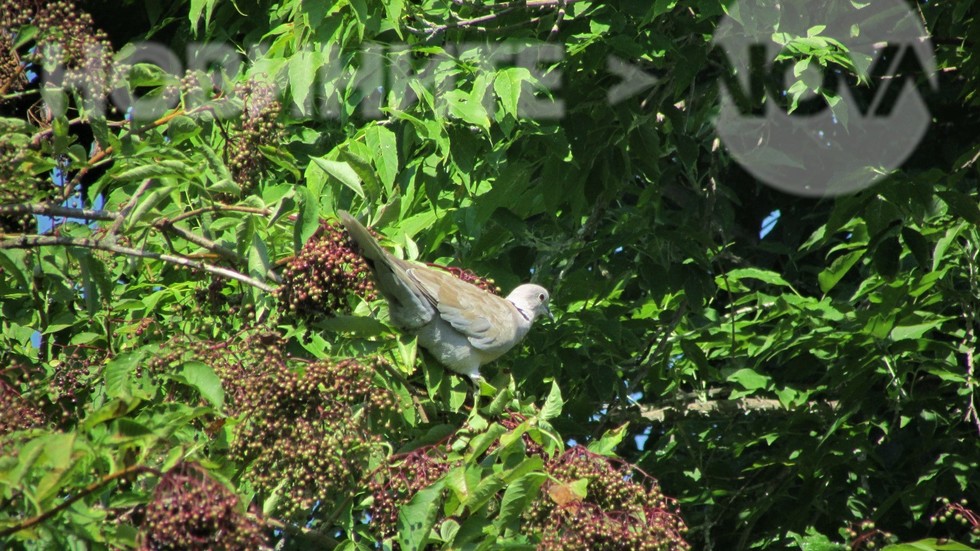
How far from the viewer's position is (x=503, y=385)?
3.87 metres

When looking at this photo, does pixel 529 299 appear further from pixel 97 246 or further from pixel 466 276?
pixel 97 246

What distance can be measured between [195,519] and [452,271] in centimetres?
164

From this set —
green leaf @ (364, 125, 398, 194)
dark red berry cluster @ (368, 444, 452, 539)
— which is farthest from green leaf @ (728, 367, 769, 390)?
dark red berry cluster @ (368, 444, 452, 539)

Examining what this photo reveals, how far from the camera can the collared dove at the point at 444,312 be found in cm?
348

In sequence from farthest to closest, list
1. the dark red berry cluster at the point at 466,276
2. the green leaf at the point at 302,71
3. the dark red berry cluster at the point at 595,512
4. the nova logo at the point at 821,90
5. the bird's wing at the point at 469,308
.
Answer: the nova logo at the point at 821,90 → the green leaf at the point at 302,71 → the dark red berry cluster at the point at 466,276 → the bird's wing at the point at 469,308 → the dark red berry cluster at the point at 595,512

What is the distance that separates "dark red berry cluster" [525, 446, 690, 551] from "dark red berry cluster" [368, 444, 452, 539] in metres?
0.29

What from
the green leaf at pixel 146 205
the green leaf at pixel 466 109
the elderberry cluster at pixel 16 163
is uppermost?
the elderberry cluster at pixel 16 163

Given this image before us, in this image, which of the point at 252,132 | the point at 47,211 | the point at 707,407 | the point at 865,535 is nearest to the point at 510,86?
the point at 252,132

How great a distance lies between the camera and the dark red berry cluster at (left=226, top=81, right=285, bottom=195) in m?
3.34

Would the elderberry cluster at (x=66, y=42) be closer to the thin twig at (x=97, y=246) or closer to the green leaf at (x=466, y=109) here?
the thin twig at (x=97, y=246)

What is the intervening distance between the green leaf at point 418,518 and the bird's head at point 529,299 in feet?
5.07

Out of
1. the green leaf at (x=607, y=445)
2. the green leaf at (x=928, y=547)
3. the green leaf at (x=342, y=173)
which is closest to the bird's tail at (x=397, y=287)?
the green leaf at (x=342, y=173)

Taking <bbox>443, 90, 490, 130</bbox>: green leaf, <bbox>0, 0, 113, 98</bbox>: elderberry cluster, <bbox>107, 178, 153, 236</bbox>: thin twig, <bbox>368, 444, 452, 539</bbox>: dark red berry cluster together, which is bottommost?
<bbox>368, 444, 452, 539</bbox>: dark red berry cluster

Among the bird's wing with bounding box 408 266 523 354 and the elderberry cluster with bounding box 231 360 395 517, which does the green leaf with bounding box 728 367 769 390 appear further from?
the elderberry cluster with bounding box 231 360 395 517
